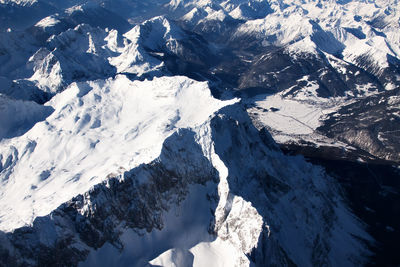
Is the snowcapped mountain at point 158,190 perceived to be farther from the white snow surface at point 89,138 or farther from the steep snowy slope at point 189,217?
the white snow surface at point 89,138

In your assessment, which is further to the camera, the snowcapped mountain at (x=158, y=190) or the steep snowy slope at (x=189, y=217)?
the snowcapped mountain at (x=158, y=190)

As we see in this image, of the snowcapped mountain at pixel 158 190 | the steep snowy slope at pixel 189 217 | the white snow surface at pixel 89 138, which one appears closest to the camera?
the steep snowy slope at pixel 189 217

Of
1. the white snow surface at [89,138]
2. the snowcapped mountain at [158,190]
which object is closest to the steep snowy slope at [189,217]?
the snowcapped mountain at [158,190]

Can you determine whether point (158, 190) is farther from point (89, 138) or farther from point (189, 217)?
point (89, 138)

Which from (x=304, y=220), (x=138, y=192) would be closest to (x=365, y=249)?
(x=304, y=220)

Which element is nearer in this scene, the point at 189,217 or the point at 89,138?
the point at 189,217

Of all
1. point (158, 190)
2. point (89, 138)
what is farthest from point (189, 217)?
point (89, 138)

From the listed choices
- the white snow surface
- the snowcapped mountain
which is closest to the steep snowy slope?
the snowcapped mountain

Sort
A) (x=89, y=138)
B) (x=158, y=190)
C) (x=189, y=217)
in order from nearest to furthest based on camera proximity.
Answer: (x=158, y=190), (x=189, y=217), (x=89, y=138)

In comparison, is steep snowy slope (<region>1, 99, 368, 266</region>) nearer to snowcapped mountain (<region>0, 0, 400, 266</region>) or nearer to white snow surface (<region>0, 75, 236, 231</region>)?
snowcapped mountain (<region>0, 0, 400, 266</region>)

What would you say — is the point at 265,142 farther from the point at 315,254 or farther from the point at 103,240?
the point at 103,240
